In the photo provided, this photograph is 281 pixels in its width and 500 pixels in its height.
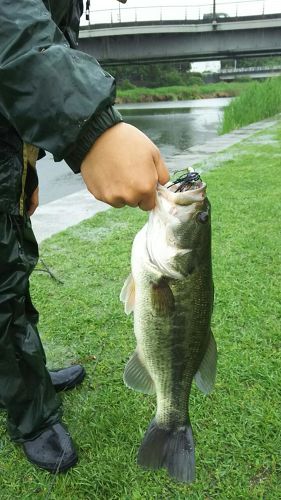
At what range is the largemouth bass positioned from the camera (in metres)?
1.68

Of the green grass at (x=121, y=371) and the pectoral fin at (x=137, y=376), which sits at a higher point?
the pectoral fin at (x=137, y=376)

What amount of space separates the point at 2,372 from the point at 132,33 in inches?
1066

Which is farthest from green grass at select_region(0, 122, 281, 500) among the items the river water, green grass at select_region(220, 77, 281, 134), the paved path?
green grass at select_region(220, 77, 281, 134)

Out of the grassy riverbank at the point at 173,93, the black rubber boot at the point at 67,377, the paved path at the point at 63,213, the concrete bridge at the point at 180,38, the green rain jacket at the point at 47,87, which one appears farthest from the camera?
the grassy riverbank at the point at 173,93

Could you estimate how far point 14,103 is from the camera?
1.30 metres

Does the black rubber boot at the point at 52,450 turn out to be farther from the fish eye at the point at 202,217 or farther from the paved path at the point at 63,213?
the paved path at the point at 63,213

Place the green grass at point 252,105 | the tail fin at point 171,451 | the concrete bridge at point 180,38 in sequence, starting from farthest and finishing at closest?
the concrete bridge at point 180,38, the green grass at point 252,105, the tail fin at point 171,451

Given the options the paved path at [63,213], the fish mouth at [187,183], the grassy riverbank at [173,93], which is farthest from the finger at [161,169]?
the grassy riverbank at [173,93]

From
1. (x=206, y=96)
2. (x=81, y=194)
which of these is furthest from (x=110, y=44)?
(x=206, y=96)

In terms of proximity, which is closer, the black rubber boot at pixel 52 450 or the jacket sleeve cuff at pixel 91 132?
the jacket sleeve cuff at pixel 91 132

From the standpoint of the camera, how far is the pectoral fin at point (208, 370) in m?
1.94

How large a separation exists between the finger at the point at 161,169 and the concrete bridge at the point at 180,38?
2672 centimetres

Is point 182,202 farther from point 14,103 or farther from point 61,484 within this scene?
point 61,484

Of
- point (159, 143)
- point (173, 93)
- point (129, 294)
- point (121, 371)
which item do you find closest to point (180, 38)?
point (159, 143)
